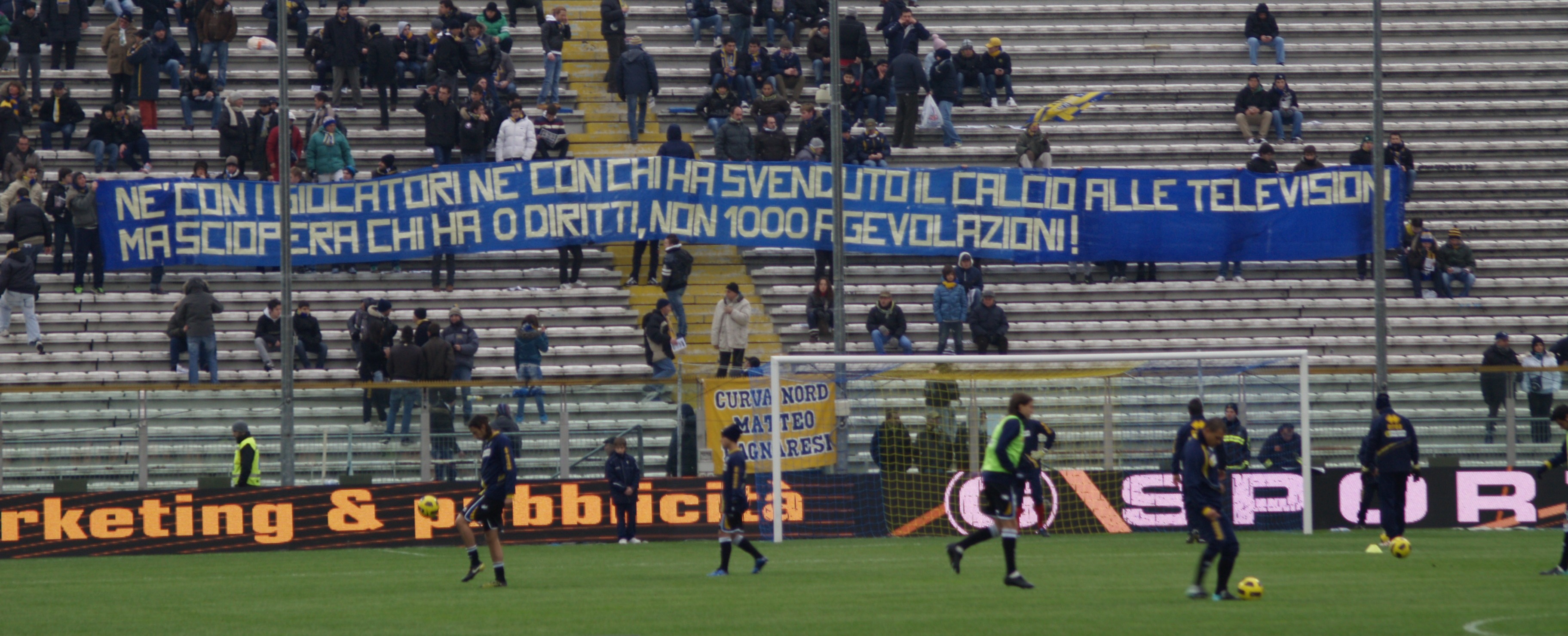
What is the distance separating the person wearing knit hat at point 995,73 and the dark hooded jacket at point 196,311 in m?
15.2

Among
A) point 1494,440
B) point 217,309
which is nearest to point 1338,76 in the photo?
point 1494,440

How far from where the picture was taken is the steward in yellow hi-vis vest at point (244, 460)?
2320 centimetres

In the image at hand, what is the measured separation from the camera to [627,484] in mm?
22625

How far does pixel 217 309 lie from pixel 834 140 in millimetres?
9995

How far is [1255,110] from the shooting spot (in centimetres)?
3303

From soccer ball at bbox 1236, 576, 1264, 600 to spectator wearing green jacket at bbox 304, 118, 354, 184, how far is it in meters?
19.2

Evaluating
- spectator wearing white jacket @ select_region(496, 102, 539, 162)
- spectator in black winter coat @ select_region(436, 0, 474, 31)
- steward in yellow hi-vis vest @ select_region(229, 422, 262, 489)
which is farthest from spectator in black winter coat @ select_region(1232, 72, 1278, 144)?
steward in yellow hi-vis vest @ select_region(229, 422, 262, 489)

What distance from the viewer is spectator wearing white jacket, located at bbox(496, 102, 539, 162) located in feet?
96.8

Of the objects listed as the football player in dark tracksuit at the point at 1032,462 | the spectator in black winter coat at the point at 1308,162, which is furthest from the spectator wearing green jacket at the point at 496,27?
the football player in dark tracksuit at the point at 1032,462

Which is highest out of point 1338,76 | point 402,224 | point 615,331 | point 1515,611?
point 1338,76

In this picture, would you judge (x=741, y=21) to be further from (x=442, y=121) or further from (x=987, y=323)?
(x=987, y=323)

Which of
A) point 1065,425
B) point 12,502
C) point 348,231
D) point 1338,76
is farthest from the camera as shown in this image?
point 1338,76

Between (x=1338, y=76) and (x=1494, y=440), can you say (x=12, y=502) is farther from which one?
(x=1338, y=76)

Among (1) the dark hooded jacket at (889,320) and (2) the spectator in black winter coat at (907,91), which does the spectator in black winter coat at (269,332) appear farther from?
(2) the spectator in black winter coat at (907,91)
